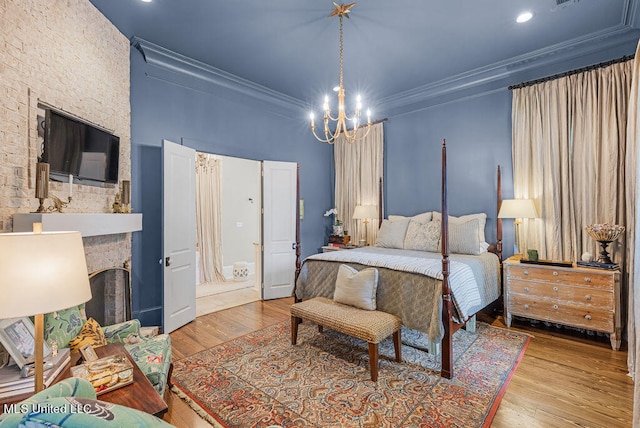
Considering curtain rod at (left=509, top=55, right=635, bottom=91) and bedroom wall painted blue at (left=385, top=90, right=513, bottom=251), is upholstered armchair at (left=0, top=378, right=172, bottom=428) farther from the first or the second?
curtain rod at (left=509, top=55, right=635, bottom=91)

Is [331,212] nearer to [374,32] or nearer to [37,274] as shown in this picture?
[374,32]

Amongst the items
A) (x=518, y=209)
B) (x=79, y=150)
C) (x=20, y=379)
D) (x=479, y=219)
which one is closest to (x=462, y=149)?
(x=479, y=219)

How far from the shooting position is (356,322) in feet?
8.07

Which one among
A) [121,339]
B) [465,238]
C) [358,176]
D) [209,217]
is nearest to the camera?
[121,339]

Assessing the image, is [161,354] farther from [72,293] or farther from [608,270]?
[608,270]

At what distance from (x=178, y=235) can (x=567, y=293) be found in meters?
4.24

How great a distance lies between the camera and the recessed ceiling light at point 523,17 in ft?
9.29

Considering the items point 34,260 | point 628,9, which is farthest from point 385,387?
point 628,9

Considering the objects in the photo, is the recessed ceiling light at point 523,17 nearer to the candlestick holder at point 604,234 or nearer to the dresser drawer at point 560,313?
the candlestick holder at point 604,234

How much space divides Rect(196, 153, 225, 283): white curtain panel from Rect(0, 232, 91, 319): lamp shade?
4.80 metres

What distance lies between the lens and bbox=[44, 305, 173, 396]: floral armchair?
1738mm

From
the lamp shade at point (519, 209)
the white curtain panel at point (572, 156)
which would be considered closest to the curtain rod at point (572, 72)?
the white curtain panel at point (572, 156)

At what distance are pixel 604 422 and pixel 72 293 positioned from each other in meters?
3.01

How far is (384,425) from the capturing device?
1.90m
